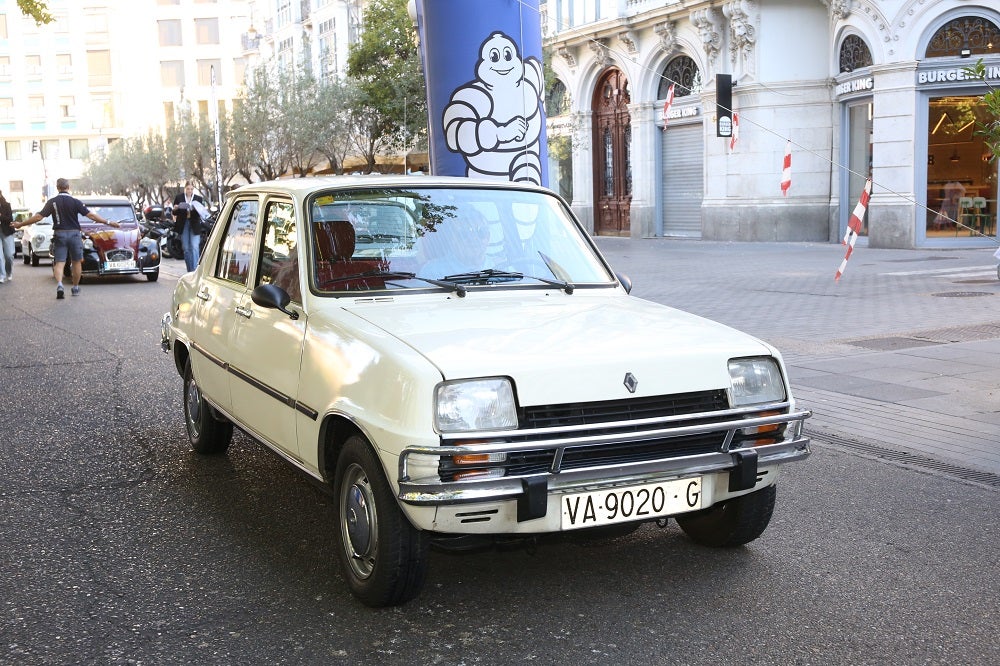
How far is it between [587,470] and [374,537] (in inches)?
30.6

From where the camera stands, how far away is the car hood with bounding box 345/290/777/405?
144 inches

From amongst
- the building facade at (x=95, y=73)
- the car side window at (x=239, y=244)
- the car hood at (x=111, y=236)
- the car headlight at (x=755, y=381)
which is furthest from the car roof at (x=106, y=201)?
the building facade at (x=95, y=73)

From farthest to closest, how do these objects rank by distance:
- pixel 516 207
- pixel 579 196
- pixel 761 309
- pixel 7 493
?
1. pixel 579 196
2. pixel 761 309
3. pixel 7 493
4. pixel 516 207

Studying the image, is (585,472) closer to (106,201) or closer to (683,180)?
(106,201)

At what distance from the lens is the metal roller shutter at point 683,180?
30172 millimetres

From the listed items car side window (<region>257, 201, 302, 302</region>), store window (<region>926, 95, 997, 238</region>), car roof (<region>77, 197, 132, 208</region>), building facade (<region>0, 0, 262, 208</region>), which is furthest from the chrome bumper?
building facade (<region>0, 0, 262, 208</region>)

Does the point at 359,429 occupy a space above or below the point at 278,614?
above

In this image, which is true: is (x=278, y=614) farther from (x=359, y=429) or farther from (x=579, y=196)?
(x=579, y=196)

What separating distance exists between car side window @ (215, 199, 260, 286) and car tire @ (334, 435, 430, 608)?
1688 mm

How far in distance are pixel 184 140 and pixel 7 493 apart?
56.4 metres

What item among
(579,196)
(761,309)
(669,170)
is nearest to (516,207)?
(761,309)

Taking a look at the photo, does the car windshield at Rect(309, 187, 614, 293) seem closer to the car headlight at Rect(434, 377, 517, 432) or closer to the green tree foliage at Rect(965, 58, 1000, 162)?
the car headlight at Rect(434, 377, 517, 432)

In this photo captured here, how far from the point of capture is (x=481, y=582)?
13.7ft

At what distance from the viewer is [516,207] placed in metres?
5.18
